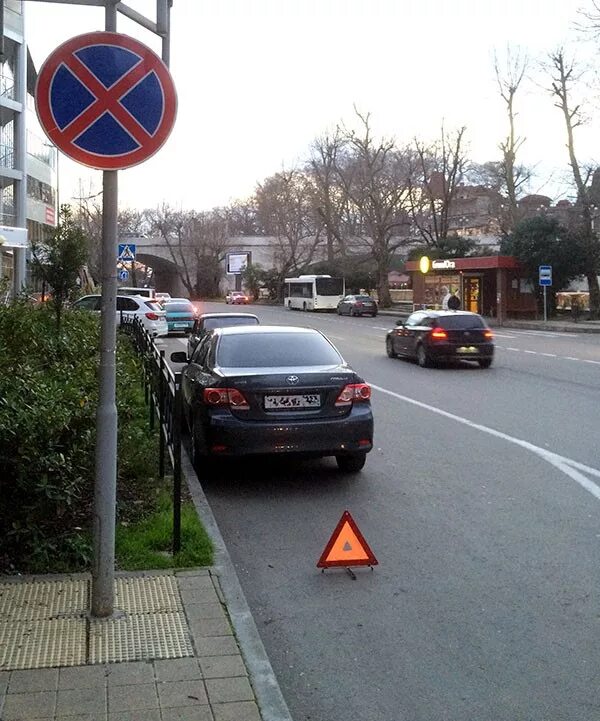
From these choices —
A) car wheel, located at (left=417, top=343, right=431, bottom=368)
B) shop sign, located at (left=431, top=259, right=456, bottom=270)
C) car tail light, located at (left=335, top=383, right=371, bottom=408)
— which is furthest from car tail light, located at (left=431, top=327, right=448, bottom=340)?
shop sign, located at (left=431, top=259, right=456, bottom=270)

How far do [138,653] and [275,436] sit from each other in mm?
3814

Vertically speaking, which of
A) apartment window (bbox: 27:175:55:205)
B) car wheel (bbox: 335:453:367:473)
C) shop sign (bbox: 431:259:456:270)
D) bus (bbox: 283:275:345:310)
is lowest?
car wheel (bbox: 335:453:367:473)

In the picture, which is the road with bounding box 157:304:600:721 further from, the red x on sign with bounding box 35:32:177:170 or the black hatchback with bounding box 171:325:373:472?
the red x on sign with bounding box 35:32:177:170

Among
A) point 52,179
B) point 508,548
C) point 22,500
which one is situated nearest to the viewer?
point 22,500

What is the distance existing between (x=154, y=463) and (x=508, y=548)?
3.63m

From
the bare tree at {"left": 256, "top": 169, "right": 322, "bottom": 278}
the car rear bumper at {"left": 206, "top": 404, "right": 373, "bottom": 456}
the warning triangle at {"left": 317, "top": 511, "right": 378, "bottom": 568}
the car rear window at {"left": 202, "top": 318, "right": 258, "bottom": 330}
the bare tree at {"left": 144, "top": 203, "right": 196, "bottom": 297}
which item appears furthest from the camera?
the bare tree at {"left": 144, "top": 203, "right": 196, "bottom": 297}

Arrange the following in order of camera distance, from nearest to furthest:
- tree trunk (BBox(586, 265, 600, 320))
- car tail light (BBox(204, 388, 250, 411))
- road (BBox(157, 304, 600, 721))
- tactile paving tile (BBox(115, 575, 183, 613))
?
road (BBox(157, 304, 600, 721)), tactile paving tile (BBox(115, 575, 183, 613)), car tail light (BBox(204, 388, 250, 411)), tree trunk (BBox(586, 265, 600, 320))

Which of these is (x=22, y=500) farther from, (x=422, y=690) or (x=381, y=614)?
(x=422, y=690)

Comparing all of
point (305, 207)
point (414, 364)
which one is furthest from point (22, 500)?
point (305, 207)

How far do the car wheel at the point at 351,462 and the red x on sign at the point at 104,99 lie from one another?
4.84 meters

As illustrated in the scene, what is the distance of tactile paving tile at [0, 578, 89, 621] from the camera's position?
4836 millimetres

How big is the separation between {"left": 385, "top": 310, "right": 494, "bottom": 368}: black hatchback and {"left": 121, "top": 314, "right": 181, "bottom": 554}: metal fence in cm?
873

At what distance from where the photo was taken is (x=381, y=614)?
17.0 feet

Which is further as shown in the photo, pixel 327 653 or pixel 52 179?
pixel 52 179
